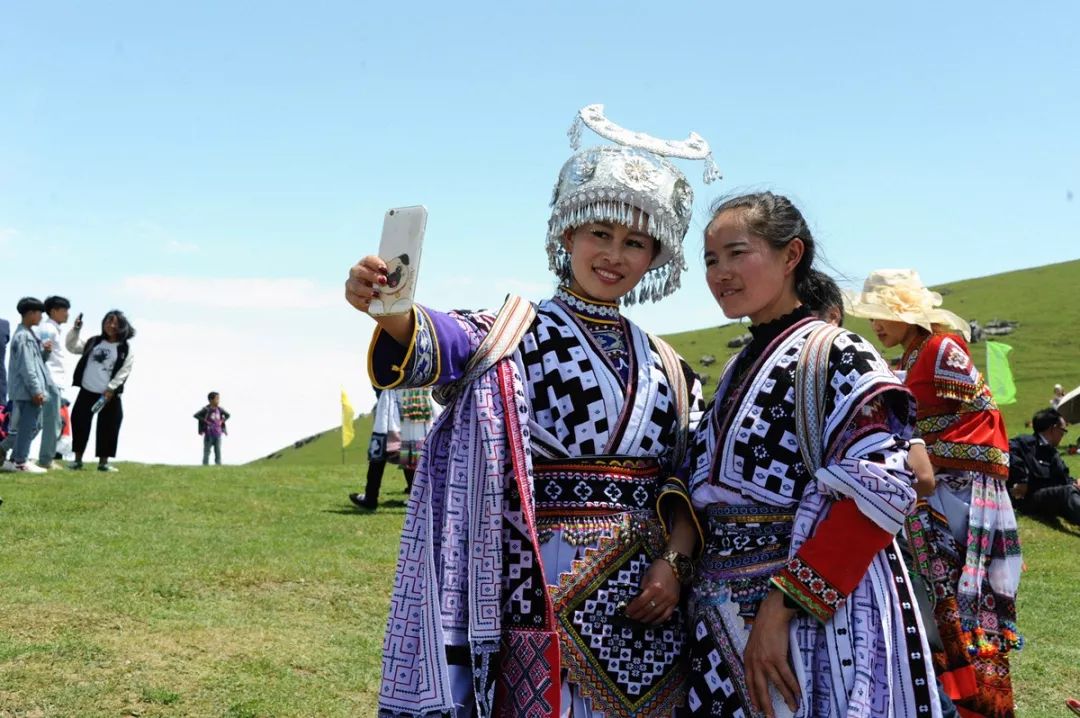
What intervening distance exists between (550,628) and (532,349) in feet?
2.72

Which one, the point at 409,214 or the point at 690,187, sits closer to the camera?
the point at 409,214

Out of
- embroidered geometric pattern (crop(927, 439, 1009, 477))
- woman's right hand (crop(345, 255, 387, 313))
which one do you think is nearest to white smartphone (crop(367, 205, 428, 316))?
woman's right hand (crop(345, 255, 387, 313))

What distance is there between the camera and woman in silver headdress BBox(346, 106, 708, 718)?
282cm

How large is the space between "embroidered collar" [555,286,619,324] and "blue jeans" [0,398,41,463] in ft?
36.3

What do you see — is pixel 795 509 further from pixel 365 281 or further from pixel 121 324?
pixel 121 324

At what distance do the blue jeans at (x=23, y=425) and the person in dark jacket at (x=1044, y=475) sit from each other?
1189 cm

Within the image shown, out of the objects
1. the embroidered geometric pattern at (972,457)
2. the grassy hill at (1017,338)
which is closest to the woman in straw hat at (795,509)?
the embroidered geometric pattern at (972,457)

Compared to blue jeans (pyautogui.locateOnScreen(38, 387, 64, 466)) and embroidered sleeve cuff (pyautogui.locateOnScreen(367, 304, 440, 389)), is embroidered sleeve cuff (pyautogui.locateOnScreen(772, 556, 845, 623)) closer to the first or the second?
embroidered sleeve cuff (pyautogui.locateOnScreen(367, 304, 440, 389))

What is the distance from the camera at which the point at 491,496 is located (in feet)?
9.44

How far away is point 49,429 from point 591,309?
11852mm

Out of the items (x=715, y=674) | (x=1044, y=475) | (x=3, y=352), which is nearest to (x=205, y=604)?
(x=715, y=674)

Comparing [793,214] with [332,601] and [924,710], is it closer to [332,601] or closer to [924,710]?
[924,710]

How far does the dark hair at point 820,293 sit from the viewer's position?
120 inches

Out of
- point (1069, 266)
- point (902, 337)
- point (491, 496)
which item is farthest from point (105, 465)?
point (1069, 266)
